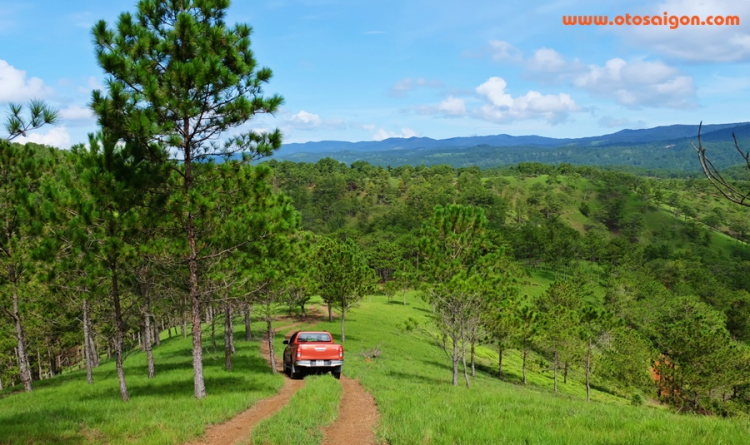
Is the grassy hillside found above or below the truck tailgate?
above

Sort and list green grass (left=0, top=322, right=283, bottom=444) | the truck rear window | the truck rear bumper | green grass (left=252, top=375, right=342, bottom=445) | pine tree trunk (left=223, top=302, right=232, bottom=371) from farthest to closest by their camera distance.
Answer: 1. pine tree trunk (left=223, top=302, right=232, bottom=371)
2. the truck rear window
3. the truck rear bumper
4. green grass (left=0, top=322, right=283, bottom=444)
5. green grass (left=252, top=375, right=342, bottom=445)

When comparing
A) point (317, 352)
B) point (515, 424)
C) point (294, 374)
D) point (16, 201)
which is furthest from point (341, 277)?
point (515, 424)

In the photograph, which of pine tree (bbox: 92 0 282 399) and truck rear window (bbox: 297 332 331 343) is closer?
pine tree (bbox: 92 0 282 399)

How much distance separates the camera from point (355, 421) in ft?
40.4

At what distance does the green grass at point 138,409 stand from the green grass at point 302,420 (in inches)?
67.8

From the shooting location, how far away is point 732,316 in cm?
9281

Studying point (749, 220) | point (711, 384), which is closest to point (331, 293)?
point (711, 384)

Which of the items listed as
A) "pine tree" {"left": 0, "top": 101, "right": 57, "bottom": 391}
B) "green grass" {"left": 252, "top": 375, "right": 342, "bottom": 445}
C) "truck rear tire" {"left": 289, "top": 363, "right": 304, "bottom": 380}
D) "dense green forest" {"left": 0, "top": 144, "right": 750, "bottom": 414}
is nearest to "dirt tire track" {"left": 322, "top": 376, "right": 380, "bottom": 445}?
"green grass" {"left": 252, "top": 375, "right": 342, "bottom": 445}

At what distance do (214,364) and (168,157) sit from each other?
1589 centimetres

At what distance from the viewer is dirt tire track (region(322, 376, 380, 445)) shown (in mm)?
10461

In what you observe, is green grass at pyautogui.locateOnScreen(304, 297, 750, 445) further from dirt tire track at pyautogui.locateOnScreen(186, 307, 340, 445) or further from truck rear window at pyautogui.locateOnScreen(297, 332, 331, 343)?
truck rear window at pyautogui.locateOnScreen(297, 332, 331, 343)

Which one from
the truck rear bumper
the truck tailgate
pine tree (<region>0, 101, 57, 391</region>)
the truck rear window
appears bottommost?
the truck rear bumper

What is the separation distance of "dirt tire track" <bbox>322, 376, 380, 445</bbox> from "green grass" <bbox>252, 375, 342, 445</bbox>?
0.84 feet

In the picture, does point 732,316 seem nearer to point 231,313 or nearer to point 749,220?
point 231,313
